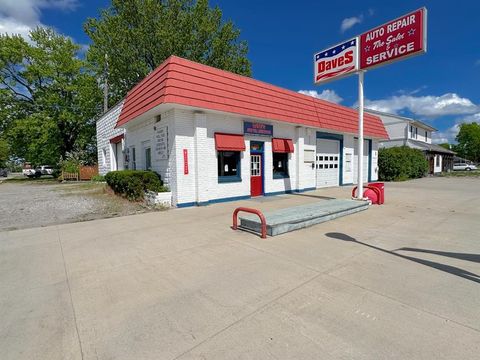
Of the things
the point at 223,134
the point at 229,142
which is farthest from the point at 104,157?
the point at 229,142

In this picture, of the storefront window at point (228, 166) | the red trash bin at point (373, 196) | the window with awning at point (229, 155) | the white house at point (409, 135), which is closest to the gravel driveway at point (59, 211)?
the storefront window at point (228, 166)

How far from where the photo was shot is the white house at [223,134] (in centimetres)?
923

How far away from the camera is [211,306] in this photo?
9.47ft

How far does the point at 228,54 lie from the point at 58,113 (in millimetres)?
20830

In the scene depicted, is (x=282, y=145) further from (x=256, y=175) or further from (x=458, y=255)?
(x=458, y=255)

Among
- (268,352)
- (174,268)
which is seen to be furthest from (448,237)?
(174,268)

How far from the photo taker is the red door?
38.6ft

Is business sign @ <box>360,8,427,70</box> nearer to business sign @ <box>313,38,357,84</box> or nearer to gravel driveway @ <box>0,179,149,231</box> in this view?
business sign @ <box>313,38,357,84</box>

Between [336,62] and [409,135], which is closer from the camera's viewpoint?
[336,62]

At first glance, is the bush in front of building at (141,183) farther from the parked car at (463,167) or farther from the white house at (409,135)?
the parked car at (463,167)

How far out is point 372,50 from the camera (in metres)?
9.02

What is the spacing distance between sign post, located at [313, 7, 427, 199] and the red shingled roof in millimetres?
2383

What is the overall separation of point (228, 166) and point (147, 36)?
69.1ft

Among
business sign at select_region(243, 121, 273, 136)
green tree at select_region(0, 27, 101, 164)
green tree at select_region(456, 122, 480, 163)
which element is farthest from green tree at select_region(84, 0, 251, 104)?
green tree at select_region(456, 122, 480, 163)
